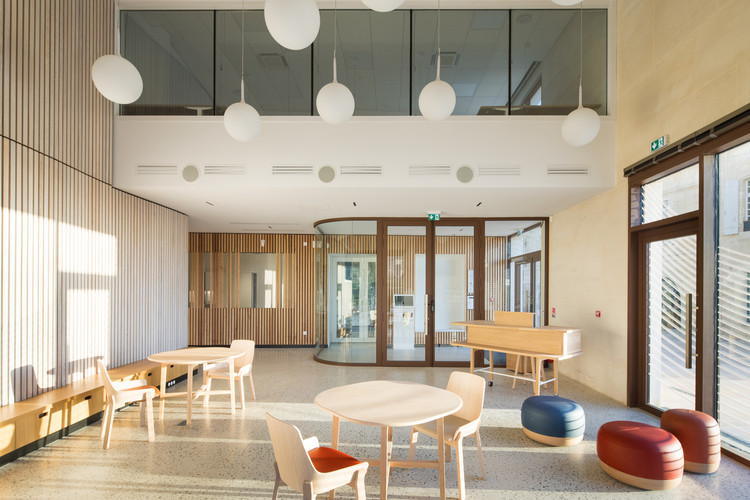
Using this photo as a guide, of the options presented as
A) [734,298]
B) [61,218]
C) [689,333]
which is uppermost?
[61,218]

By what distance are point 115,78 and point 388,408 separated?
336 cm

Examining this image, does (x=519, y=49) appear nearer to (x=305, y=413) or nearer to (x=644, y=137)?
(x=644, y=137)

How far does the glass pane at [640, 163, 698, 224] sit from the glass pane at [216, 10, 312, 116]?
4717 millimetres

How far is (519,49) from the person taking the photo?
650 cm

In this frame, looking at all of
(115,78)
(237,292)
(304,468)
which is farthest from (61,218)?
(237,292)

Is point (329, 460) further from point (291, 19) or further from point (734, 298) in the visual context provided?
point (734, 298)

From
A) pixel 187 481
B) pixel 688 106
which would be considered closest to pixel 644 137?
pixel 688 106

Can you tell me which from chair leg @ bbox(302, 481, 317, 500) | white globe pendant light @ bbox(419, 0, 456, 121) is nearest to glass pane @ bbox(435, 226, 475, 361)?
white globe pendant light @ bbox(419, 0, 456, 121)

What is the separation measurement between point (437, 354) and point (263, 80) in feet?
19.2

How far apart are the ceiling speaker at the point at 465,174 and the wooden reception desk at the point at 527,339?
2.11 m

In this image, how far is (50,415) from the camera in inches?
169

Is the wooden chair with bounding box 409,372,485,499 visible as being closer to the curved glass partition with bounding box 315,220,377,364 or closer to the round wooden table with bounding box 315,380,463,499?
the round wooden table with bounding box 315,380,463,499

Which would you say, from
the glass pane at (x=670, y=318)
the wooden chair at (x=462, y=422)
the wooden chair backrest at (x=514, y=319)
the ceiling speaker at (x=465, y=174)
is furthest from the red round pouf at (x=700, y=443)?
the ceiling speaker at (x=465, y=174)

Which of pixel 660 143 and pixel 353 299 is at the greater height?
pixel 660 143
